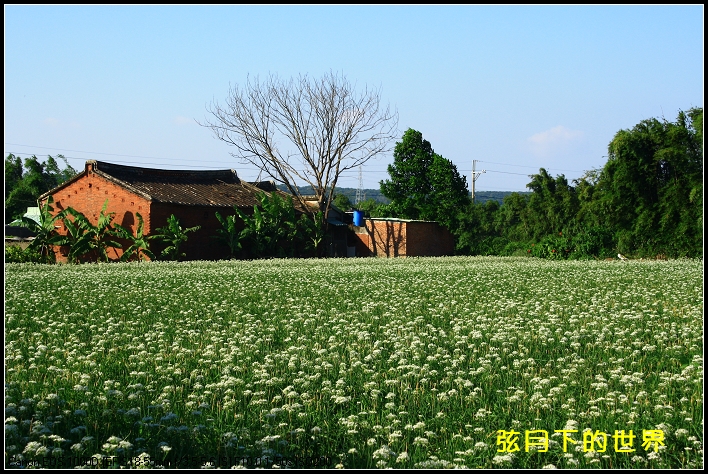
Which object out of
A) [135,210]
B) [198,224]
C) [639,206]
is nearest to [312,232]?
[198,224]

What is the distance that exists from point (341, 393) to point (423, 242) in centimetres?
3368

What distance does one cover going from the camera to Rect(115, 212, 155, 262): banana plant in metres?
27.9

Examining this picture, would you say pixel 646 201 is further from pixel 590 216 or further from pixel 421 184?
pixel 421 184

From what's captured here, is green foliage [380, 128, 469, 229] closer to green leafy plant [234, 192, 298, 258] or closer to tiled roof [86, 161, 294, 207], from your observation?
tiled roof [86, 161, 294, 207]

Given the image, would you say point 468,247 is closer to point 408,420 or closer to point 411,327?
point 411,327

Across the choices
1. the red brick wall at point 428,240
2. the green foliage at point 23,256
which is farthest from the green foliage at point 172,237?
the red brick wall at point 428,240

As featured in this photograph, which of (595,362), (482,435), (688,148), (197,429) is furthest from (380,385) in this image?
(688,148)

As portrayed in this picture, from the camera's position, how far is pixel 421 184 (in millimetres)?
44688

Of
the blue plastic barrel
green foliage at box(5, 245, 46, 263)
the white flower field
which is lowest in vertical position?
the white flower field

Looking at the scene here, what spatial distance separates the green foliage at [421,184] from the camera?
43.4 m

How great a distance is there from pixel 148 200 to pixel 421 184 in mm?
20101

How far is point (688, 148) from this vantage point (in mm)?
29766

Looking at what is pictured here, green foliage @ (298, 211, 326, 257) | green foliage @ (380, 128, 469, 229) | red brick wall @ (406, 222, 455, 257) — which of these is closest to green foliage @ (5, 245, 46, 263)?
green foliage @ (298, 211, 326, 257)

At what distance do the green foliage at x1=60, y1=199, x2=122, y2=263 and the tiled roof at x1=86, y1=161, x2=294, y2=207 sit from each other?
205 cm
